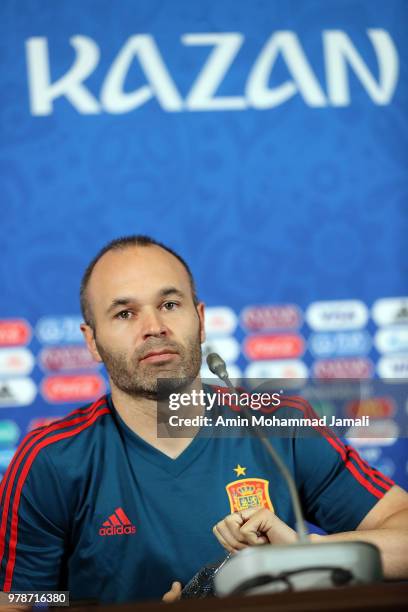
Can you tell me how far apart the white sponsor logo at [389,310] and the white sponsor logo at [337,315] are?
0.04 meters

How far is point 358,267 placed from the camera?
287 cm

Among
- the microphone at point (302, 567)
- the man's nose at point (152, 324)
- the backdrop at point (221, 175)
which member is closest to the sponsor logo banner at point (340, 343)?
the backdrop at point (221, 175)

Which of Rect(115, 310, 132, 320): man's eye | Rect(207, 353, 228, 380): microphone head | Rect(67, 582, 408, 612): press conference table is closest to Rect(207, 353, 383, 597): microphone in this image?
Rect(67, 582, 408, 612): press conference table

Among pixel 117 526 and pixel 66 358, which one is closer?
pixel 117 526

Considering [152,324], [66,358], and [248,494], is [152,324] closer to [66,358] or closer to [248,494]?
[248,494]

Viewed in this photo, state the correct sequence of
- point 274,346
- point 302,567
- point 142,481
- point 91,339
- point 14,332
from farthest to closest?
point 274,346
point 14,332
point 91,339
point 142,481
point 302,567

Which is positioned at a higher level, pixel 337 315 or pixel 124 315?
pixel 337 315

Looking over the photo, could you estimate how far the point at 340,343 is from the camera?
9.42 ft

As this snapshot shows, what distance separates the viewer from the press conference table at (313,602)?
0.79 metres

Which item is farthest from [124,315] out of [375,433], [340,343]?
[340,343]

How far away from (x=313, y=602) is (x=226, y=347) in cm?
204

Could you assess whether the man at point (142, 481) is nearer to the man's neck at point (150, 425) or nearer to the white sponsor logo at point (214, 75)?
the man's neck at point (150, 425)

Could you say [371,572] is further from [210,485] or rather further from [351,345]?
[351,345]

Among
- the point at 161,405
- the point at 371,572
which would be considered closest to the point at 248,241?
the point at 161,405
